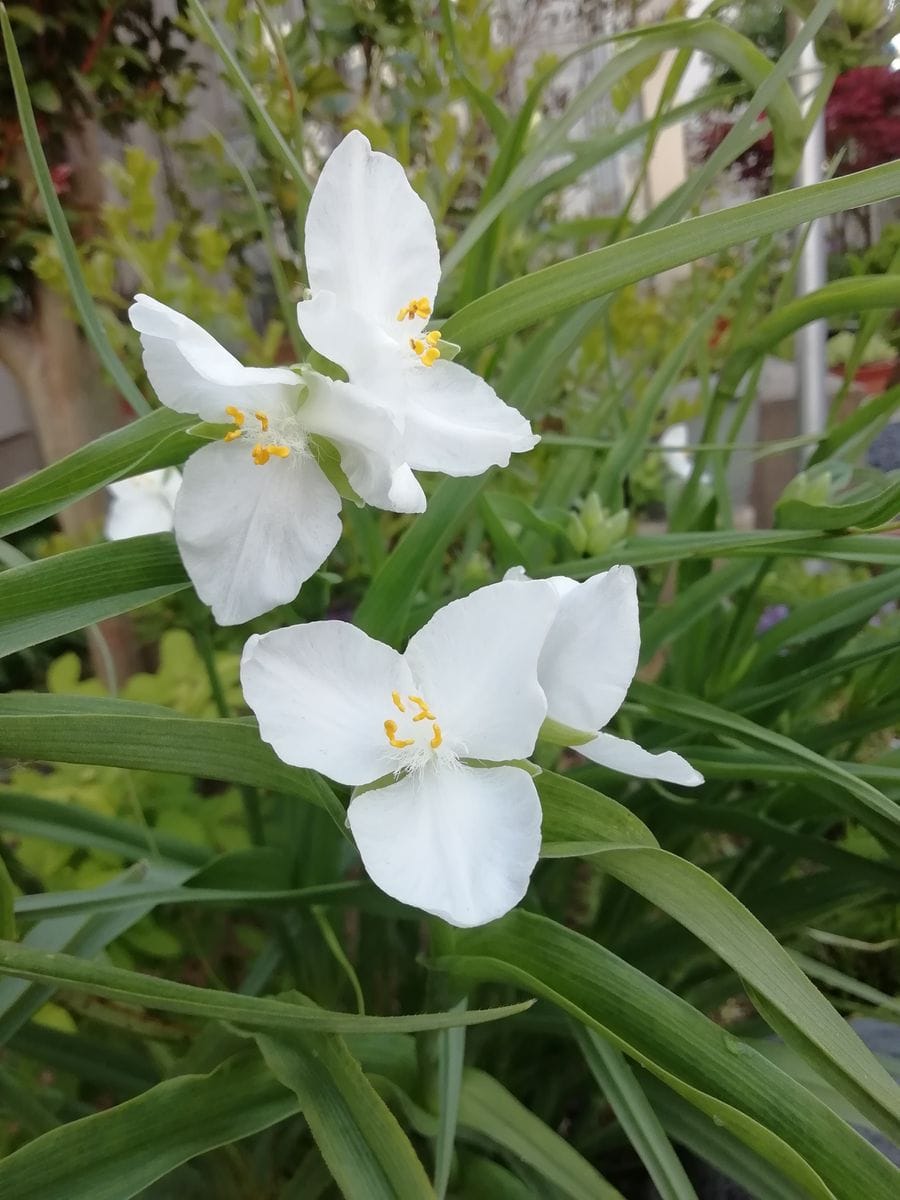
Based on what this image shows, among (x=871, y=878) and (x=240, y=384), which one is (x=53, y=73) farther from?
(x=871, y=878)

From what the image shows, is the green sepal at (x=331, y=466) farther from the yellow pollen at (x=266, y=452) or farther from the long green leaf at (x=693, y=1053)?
the long green leaf at (x=693, y=1053)

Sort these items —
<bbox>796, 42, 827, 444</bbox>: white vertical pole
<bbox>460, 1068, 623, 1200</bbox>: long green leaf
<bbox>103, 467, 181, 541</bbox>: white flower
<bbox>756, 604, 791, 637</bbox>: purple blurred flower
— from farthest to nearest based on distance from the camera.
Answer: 1. <bbox>756, 604, 791, 637</bbox>: purple blurred flower
2. <bbox>796, 42, 827, 444</bbox>: white vertical pole
3. <bbox>103, 467, 181, 541</bbox>: white flower
4. <bbox>460, 1068, 623, 1200</bbox>: long green leaf

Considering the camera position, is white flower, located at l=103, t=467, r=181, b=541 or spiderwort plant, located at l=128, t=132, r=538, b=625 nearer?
spiderwort plant, located at l=128, t=132, r=538, b=625

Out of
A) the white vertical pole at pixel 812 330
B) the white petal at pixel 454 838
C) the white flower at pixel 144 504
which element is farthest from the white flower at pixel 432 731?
the white vertical pole at pixel 812 330

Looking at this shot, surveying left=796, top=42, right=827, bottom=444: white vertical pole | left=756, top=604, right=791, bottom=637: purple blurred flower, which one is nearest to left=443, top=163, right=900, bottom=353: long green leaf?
left=796, top=42, right=827, bottom=444: white vertical pole

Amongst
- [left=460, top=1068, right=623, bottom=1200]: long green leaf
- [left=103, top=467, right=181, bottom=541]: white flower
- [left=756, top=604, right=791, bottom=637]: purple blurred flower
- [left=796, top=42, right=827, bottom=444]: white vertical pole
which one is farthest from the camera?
[left=756, top=604, right=791, bottom=637]: purple blurred flower

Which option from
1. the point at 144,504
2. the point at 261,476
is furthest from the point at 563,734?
the point at 144,504

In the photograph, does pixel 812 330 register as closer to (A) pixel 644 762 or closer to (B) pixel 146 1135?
(A) pixel 644 762

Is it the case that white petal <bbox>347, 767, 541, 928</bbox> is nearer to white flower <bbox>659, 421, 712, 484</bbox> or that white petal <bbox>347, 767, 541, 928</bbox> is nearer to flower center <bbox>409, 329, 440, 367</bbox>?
flower center <bbox>409, 329, 440, 367</bbox>

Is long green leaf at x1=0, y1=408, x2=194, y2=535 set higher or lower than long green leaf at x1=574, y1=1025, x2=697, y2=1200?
higher
